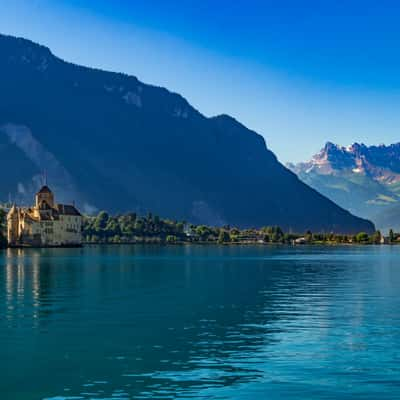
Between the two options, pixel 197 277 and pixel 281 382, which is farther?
pixel 197 277

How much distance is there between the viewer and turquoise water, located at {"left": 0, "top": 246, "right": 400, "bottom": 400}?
98.3 ft

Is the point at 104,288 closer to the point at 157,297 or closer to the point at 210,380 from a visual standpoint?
the point at 157,297

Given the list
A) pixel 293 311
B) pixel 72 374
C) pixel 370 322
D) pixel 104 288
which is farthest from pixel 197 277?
pixel 72 374

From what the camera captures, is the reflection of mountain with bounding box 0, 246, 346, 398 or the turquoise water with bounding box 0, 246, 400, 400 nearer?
the turquoise water with bounding box 0, 246, 400, 400

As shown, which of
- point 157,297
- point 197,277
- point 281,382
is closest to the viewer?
point 281,382

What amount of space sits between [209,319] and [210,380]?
1979 cm

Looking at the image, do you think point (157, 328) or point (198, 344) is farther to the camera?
point (157, 328)

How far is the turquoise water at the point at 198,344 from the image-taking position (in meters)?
30.0

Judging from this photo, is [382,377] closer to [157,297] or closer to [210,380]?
[210,380]

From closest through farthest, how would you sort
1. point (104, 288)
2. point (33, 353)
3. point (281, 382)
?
point (281, 382), point (33, 353), point (104, 288)

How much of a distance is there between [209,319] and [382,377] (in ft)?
66.8

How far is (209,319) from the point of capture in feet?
166

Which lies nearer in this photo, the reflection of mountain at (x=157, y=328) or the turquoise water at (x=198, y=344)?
the turquoise water at (x=198, y=344)

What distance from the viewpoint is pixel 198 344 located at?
3969 cm
